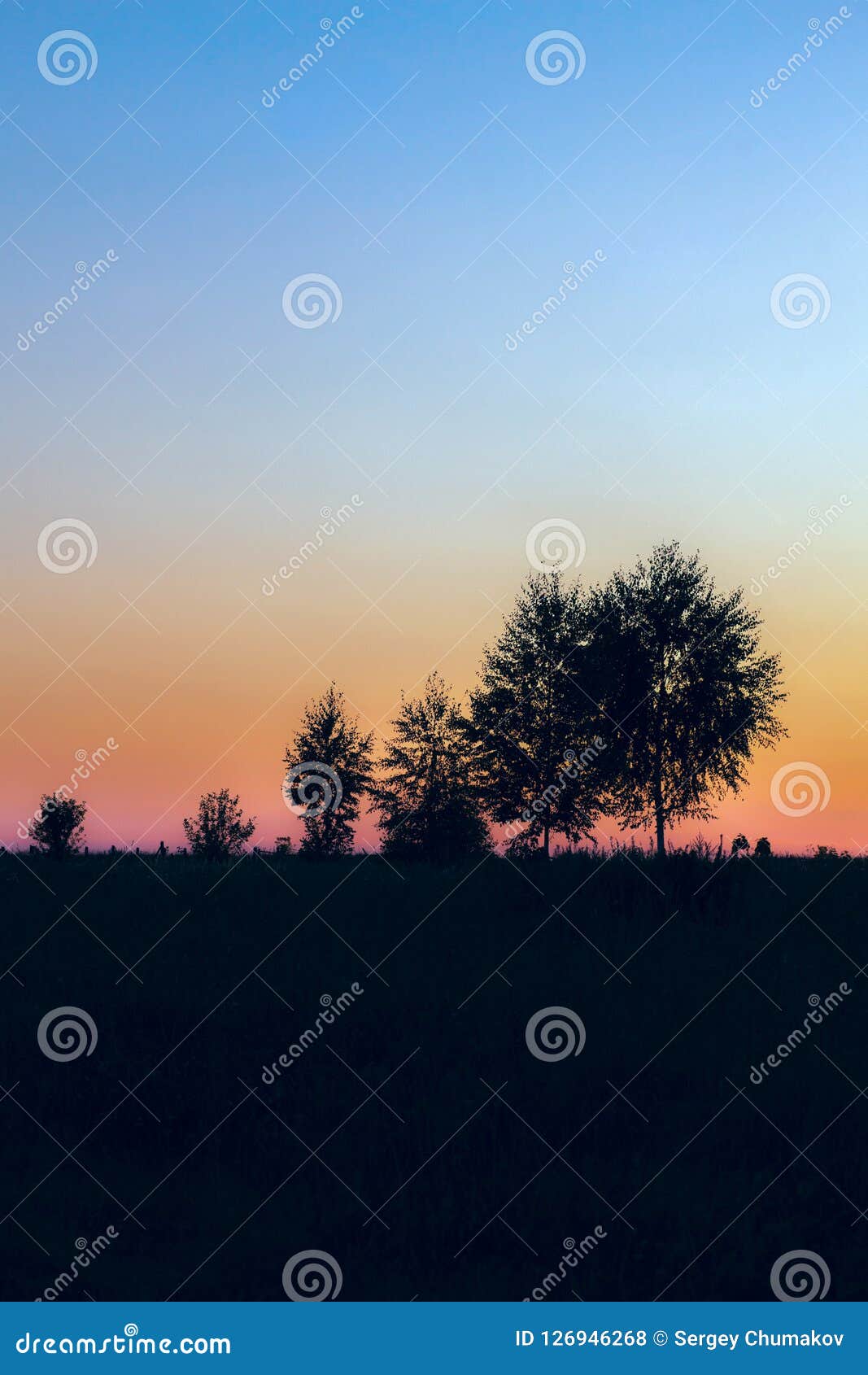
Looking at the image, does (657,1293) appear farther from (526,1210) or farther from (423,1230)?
(423,1230)

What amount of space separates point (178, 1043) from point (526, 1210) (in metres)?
4.56

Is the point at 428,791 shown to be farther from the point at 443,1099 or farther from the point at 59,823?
the point at 443,1099

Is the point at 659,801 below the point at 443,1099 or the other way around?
the other way around

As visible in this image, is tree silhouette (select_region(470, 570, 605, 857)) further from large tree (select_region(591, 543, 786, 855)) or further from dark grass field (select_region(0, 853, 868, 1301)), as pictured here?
dark grass field (select_region(0, 853, 868, 1301))

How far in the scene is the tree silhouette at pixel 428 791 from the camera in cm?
5306

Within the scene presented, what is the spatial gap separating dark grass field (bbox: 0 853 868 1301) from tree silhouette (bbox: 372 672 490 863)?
1369 inches

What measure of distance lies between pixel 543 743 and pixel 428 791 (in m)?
11.7

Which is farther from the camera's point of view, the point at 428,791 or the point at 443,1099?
the point at 428,791

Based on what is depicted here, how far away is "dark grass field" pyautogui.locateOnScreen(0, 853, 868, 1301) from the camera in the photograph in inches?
332

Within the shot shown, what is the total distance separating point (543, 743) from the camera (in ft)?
153

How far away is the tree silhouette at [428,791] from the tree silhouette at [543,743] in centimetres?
365

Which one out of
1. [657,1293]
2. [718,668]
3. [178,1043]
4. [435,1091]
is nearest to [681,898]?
[435,1091]

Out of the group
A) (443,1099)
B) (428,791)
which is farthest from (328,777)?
(443,1099)

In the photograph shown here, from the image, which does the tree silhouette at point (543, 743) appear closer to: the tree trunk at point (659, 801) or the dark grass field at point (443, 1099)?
the tree trunk at point (659, 801)
